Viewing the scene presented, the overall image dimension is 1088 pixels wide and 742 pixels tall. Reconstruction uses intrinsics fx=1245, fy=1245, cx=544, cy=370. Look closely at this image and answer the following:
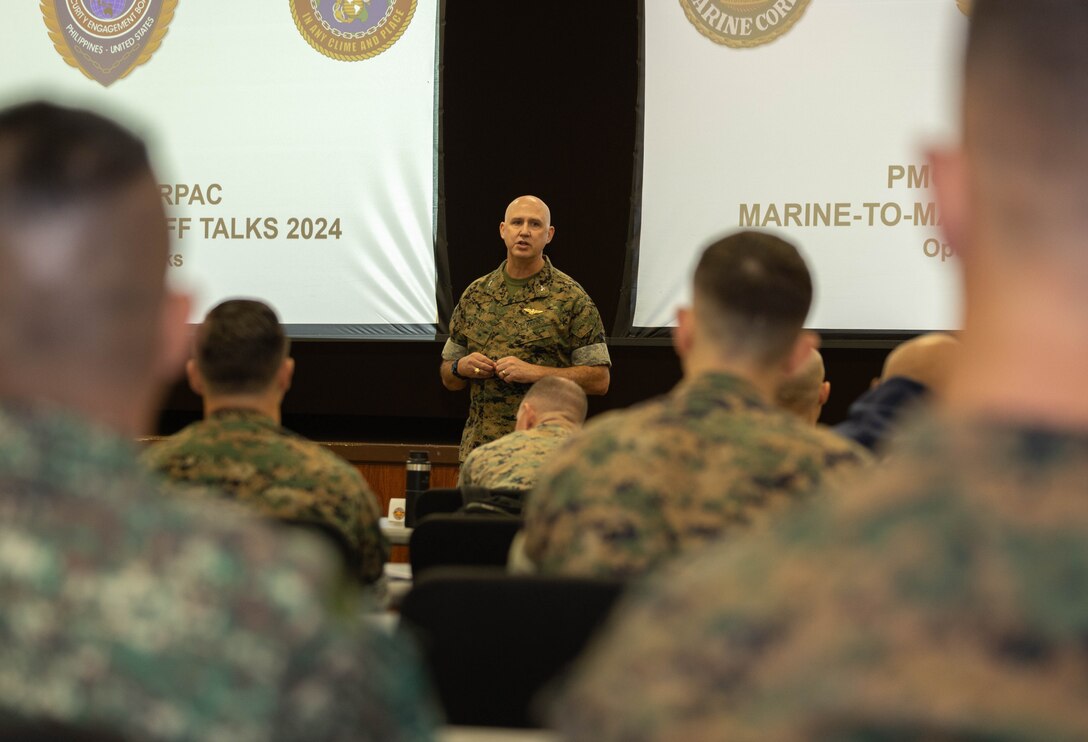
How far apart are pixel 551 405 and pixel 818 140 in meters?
2.48

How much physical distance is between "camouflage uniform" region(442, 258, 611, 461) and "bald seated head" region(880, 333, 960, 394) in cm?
270

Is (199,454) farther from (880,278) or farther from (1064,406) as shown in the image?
(880,278)

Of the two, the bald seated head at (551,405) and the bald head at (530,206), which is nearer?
the bald seated head at (551,405)

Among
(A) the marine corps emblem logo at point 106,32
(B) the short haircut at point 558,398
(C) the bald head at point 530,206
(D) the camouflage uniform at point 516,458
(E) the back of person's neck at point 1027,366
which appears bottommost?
(D) the camouflage uniform at point 516,458

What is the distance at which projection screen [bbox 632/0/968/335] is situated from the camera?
542cm

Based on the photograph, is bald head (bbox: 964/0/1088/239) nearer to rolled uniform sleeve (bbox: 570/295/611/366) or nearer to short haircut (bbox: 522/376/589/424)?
short haircut (bbox: 522/376/589/424)

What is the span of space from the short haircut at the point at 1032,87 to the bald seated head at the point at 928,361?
1.98 m

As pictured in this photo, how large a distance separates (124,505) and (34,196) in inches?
10.2

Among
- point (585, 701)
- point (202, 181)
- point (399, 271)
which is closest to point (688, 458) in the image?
point (585, 701)

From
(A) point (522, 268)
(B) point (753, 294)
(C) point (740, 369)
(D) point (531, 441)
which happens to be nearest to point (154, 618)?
(C) point (740, 369)

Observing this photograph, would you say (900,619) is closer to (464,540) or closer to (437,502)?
(464,540)

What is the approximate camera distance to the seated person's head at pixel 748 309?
6.42 ft

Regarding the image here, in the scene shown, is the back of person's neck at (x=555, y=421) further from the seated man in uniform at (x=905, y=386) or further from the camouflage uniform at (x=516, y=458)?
the seated man in uniform at (x=905, y=386)

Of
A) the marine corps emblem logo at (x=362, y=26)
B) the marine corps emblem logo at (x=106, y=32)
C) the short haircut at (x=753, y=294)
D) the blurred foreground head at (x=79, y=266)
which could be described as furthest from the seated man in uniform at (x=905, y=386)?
the marine corps emblem logo at (x=106, y=32)
